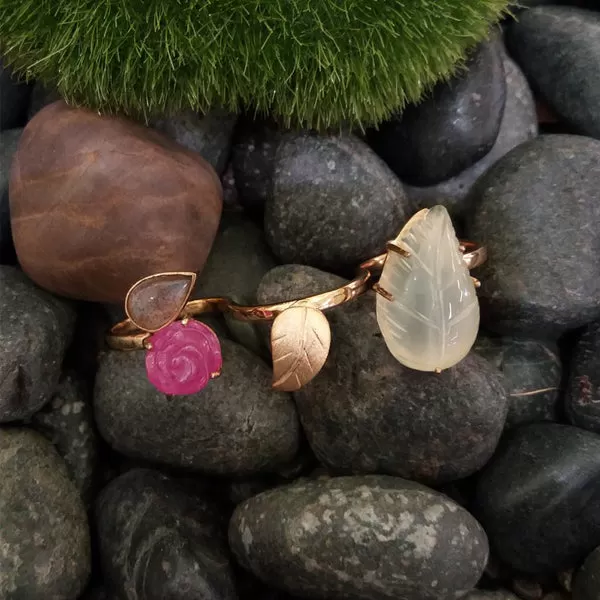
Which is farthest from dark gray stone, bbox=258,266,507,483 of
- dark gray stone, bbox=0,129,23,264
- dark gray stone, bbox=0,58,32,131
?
dark gray stone, bbox=0,58,32,131

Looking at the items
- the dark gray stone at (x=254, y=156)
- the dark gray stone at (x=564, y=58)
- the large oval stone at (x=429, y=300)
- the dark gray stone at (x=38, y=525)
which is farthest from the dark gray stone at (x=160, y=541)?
the dark gray stone at (x=564, y=58)

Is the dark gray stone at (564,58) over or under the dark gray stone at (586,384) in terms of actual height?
over

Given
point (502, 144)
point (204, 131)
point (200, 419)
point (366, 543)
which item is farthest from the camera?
point (502, 144)

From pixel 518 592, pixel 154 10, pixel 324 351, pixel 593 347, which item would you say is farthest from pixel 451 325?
pixel 154 10

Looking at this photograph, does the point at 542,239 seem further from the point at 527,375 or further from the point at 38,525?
the point at 38,525

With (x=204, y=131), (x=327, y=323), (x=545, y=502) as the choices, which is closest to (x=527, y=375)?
(x=545, y=502)

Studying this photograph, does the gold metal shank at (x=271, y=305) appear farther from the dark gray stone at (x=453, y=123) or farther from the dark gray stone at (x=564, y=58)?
the dark gray stone at (x=564, y=58)

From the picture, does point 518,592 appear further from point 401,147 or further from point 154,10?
point 154,10
